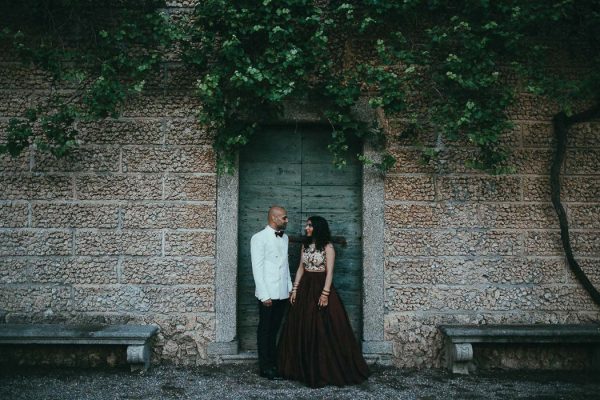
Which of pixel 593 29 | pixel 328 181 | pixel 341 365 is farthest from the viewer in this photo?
pixel 328 181

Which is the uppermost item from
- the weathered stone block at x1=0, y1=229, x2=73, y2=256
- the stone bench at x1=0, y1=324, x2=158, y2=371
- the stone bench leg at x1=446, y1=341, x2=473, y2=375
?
the weathered stone block at x1=0, y1=229, x2=73, y2=256

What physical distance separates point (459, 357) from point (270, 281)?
200cm

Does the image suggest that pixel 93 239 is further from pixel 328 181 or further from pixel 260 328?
pixel 328 181

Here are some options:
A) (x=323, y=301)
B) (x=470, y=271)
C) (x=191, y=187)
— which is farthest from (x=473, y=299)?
(x=191, y=187)

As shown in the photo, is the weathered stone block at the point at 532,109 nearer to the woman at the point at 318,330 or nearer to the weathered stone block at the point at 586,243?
the weathered stone block at the point at 586,243

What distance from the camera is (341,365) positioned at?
4934 mm

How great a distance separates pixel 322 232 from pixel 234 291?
3.85 feet

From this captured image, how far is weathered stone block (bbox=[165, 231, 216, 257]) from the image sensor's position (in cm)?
547

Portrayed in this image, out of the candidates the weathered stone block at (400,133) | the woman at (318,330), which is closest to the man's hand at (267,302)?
the woman at (318,330)

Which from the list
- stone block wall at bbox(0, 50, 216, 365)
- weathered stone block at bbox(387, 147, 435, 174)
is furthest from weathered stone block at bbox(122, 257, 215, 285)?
weathered stone block at bbox(387, 147, 435, 174)

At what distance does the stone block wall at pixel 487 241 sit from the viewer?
550 centimetres

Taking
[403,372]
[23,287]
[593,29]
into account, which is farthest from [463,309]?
[23,287]

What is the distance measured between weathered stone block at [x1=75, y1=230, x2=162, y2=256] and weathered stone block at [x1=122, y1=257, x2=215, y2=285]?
0.10 metres

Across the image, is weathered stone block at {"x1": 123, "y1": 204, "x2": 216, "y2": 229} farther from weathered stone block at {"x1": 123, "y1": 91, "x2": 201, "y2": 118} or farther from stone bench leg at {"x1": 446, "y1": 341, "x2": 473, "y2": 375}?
stone bench leg at {"x1": 446, "y1": 341, "x2": 473, "y2": 375}
